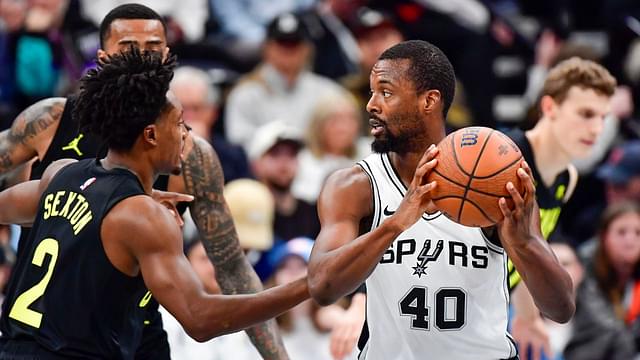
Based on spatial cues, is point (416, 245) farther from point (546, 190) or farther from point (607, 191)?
point (607, 191)

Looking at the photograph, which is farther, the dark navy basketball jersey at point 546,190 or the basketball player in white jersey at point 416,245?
the dark navy basketball jersey at point 546,190

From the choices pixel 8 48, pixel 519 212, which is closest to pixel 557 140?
pixel 519 212

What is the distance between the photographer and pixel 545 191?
7547mm

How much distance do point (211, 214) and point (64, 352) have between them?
5.68 feet

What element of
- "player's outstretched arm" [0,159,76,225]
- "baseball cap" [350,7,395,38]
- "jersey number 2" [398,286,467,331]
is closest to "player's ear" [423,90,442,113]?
"jersey number 2" [398,286,467,331]

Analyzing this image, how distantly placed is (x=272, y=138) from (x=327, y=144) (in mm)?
561

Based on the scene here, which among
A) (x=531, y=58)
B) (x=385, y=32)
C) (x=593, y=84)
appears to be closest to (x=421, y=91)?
(x=593, y=84)

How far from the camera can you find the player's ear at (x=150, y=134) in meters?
5.09

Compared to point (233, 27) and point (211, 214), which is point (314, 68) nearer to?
point (233, 27)

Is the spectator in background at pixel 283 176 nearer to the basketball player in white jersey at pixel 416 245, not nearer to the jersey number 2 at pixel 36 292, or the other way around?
the basketball player in white jersey at pixel 416 245

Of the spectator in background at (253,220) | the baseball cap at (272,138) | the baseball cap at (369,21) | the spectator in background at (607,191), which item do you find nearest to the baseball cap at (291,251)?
the spectator in background at (253,220)

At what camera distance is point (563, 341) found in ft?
31.2

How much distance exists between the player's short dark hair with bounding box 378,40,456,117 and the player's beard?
0.13 m

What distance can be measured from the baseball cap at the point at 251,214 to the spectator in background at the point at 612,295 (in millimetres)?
2323
